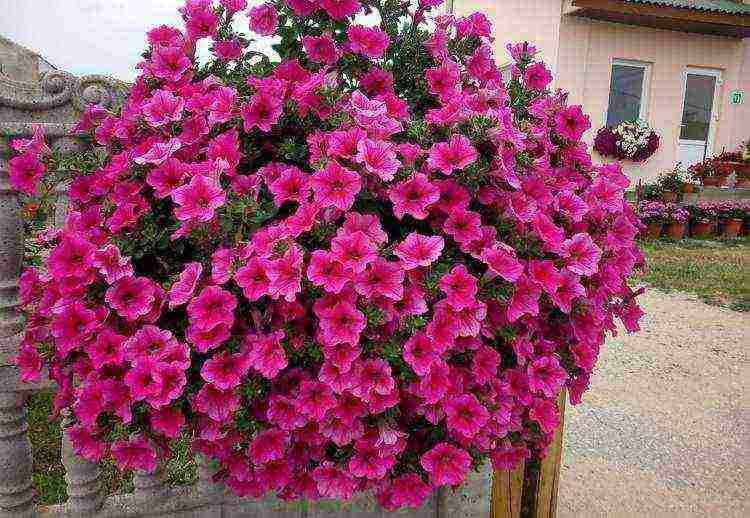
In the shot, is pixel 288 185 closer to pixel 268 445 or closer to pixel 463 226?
pixel 463 226

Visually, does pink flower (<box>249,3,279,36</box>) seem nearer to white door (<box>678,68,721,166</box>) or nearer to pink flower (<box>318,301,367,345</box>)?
pink flower (<box>318,301,367,345</box>)

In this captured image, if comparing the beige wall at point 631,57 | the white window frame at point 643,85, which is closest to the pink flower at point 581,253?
the beige wall at point 631,57

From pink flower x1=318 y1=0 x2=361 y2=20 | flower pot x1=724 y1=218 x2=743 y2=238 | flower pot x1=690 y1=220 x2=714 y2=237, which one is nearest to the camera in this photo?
pink flower x1=318 y1=0 x2=361 y2=20

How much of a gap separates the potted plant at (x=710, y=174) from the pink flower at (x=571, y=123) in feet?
39.4

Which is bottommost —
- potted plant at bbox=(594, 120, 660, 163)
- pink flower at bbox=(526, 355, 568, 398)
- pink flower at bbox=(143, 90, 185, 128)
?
pink flower at bbox=(526, 355, 568, 398)

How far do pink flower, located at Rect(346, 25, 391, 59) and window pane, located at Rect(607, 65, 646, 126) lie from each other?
12.3 meters

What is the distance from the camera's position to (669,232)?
413 inches

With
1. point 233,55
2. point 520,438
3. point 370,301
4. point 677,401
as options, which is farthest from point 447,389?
point 677,401

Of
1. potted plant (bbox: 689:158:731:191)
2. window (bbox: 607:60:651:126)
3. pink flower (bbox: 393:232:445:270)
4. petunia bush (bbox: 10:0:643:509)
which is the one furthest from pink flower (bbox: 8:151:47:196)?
potted plant (bbox: 689:158:731:191)

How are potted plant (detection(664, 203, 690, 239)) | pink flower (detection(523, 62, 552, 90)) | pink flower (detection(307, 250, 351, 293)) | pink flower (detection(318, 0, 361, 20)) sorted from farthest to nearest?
potted plant (detection(664, 203, 690, 239)) → pink flower (detection(523, 62, 552, 90)) → pink flower (detection(318, 0, 361, 20)) → pink flower (detection(307, 250, 351, 293))

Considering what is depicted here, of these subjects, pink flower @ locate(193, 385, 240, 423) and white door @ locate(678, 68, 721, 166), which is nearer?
pink flower @ locate(193, 385, 240, 423)

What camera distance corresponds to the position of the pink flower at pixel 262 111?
1407 mm

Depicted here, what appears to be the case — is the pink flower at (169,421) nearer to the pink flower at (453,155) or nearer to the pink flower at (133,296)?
the pink flower at (133,296)

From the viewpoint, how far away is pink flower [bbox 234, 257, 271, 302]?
121cm
